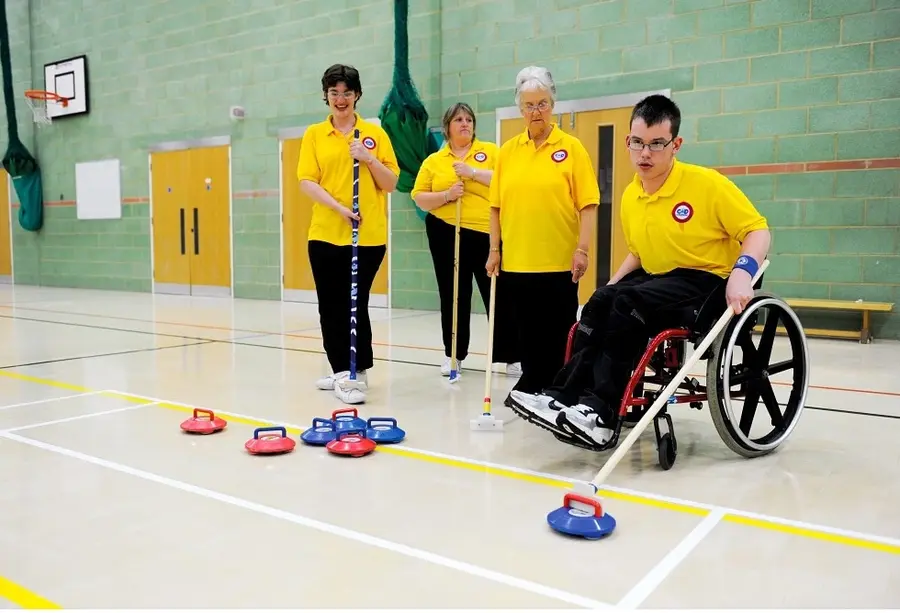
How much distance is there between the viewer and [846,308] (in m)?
5.35

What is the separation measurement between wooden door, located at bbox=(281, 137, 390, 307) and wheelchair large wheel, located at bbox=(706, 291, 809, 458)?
634cm

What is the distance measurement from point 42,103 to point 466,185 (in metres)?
9.17

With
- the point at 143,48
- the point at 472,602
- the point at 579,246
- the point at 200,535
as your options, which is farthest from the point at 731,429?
the point at 143,48

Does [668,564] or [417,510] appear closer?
[668,564]

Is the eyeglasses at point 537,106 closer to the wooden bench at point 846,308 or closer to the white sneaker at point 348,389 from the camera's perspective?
the white sneaker at point 348,389

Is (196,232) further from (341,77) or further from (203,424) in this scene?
(203,424)

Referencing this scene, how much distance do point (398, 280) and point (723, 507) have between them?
235 inches

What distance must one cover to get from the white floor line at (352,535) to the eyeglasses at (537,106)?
1.71m

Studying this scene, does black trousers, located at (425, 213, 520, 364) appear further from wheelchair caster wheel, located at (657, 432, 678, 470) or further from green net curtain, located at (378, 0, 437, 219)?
green net curtain, located at (378, 0, 437, 219)

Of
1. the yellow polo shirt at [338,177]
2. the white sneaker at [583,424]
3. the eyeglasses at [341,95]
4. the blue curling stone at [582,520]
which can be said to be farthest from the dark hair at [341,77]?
the blue curling stone at [582,520]

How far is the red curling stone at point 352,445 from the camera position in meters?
2.57

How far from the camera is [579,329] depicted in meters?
2.46

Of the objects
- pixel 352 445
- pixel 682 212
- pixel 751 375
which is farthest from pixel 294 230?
pixel 751 375

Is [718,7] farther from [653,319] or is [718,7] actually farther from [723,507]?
[723,507]
